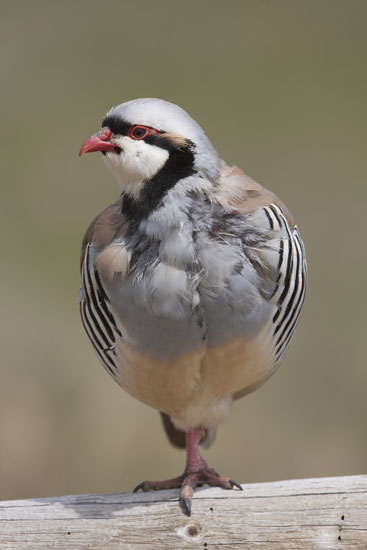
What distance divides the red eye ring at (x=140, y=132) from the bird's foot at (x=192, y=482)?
1202 mm

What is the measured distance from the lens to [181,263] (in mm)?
2785

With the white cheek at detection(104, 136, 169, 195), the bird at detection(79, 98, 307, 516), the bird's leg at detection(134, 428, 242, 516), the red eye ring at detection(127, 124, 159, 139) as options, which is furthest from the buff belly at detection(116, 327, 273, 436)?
the red eye ring at detection(127, 124, 159, 139)

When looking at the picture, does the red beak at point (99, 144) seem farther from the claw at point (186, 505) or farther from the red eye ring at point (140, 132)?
the claw at point (186, 505)

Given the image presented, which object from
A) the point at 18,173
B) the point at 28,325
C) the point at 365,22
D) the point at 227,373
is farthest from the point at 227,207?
the point at 365,22

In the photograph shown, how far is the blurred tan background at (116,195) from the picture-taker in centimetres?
578

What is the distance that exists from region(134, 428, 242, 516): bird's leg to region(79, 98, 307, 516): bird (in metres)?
0.03

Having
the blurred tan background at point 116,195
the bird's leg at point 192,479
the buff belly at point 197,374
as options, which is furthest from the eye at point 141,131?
the blurred tan background at point 116,195

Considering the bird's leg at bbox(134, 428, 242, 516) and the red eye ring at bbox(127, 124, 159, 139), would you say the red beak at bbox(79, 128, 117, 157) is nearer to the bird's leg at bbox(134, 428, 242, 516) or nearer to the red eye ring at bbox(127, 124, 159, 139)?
the red eye ring at bbox(127, 124, 159, 139)

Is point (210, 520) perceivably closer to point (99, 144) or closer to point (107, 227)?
point (107, 227)

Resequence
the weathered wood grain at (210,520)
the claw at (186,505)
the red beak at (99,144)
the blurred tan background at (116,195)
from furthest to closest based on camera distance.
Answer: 1. the blurred tan background at (116,195)
2. the claw at (186,505)
3. the weathered wood grain at (210,520)
4. the red beak at (99,144)

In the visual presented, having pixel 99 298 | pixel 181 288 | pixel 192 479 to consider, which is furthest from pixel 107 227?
pixel 192 479

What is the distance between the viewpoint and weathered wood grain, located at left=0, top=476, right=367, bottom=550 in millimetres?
2842

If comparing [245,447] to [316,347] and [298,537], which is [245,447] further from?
[298,537]

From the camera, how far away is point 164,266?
2.79 meters
